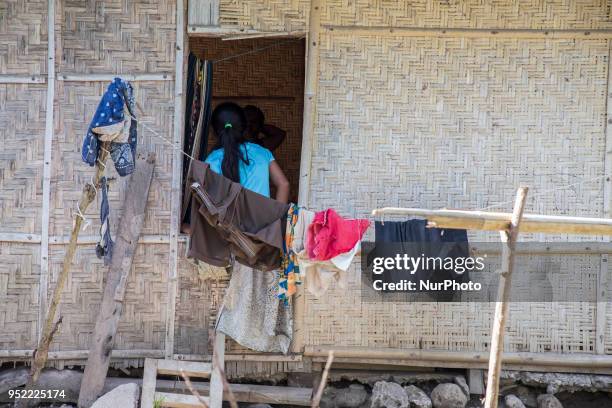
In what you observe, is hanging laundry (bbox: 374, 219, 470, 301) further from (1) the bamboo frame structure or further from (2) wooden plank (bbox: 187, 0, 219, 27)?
(2) wooden plank (bbox: 187, 0, 219, 27)

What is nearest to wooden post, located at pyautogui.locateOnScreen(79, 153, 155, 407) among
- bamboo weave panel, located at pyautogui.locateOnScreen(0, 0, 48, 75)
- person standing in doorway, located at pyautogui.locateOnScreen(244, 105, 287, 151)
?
bamboo weave panel, located at pyautogui.locateOnScreen(0, 0, 48, 75)

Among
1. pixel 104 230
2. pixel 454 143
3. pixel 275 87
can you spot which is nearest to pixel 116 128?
pixel 104 230

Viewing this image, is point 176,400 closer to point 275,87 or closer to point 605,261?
point 605,261

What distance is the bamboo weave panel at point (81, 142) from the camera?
5.87 m

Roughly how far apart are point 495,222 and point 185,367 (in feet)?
8.08

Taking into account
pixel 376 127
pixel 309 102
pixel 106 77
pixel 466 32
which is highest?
pixel 466 32

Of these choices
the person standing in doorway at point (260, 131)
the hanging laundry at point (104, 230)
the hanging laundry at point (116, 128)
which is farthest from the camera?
the person standing in doorway at point (260, 131)

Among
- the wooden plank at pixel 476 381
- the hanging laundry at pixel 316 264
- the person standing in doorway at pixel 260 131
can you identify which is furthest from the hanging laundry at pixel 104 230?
the wooden plank at pixel 476 381

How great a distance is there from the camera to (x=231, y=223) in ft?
17.9

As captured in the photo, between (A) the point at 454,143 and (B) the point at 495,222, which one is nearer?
(B) the point at 495,222

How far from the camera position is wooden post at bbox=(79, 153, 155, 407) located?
5664 mm

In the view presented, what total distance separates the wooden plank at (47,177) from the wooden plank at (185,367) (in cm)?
84

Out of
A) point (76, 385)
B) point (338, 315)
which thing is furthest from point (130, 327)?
point (338, 315)

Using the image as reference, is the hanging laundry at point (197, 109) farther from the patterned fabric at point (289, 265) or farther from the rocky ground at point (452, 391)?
the rocky ground at point (452, 391)
